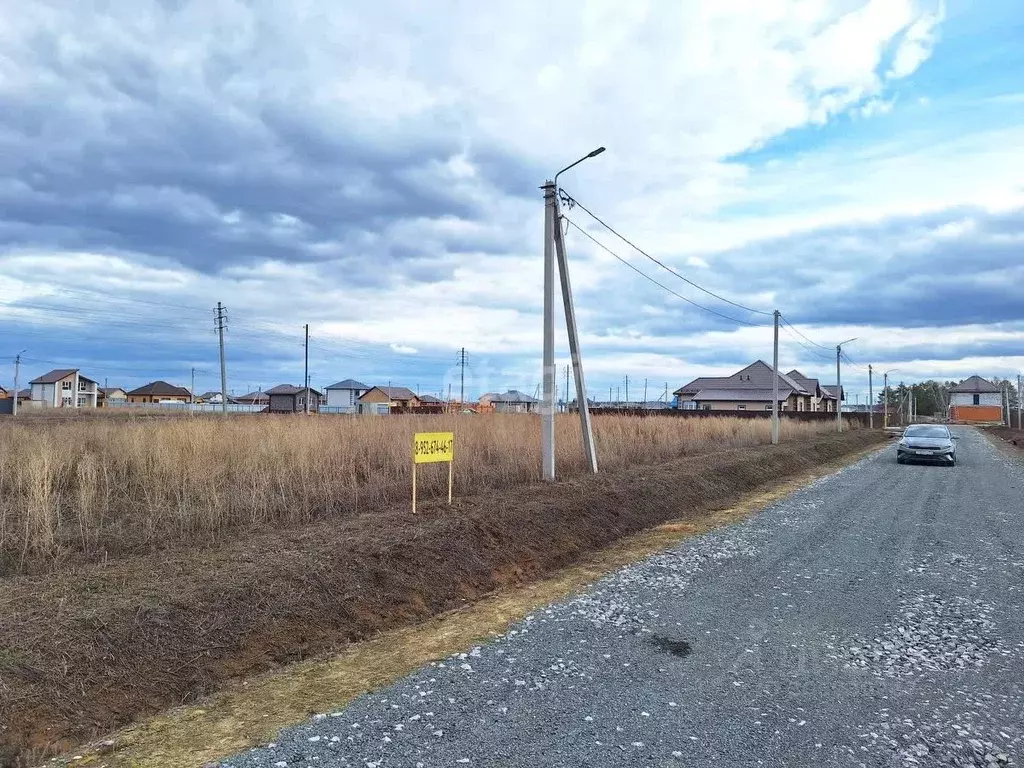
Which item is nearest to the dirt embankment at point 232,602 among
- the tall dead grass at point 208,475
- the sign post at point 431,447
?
the sign post at point 431,447

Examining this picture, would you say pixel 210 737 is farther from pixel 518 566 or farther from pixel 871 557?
pixel 871 557

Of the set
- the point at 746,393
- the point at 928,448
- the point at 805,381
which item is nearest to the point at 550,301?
the point at 928,448

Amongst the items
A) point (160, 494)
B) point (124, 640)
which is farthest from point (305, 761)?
point (160, 494)

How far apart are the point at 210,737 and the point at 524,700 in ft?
6.08

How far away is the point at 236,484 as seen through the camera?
29.8 feet

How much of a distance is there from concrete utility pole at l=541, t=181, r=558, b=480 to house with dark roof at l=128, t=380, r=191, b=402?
360 feet

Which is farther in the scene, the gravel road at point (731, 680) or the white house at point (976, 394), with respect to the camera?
the white house at point (976, 394)

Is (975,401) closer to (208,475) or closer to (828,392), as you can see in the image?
(828,392)

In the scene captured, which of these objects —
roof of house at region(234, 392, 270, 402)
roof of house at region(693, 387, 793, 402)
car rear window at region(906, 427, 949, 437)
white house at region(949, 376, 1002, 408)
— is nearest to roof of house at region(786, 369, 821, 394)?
roof of house at region(693, 387, 793, 402)

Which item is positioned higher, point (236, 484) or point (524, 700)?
point (236, 484)

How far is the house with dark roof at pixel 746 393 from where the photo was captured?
7581cm

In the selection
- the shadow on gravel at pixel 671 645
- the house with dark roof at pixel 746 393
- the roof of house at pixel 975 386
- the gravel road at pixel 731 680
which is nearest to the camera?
the gravel road at pixel 731 680

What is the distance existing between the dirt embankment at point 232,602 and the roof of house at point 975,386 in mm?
138672

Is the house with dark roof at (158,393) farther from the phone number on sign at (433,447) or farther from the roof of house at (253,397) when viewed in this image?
the phone number on sign at (433,447)
